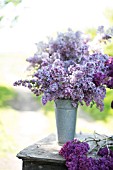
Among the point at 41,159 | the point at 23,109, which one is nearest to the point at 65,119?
the point at 41,159

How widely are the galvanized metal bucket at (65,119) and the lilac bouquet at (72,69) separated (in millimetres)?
28

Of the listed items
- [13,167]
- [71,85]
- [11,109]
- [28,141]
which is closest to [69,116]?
[71,85]

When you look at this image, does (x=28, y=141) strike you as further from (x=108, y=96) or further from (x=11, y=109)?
(x=108, y=96)

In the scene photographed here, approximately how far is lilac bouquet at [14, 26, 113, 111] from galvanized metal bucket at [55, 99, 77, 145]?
3 cm

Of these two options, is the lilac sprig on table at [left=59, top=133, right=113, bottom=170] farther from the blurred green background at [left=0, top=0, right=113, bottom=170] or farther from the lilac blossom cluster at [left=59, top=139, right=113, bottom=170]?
the blurred green background at [left=0, top=0, right=113, bottom=170]

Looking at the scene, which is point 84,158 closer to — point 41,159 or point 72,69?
point 41,159

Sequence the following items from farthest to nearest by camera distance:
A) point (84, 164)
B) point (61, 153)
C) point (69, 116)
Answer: point (69, 116) < point (61, 153) < point (84, 164)

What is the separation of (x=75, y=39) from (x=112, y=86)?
0.24m

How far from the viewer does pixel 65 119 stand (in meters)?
1.47

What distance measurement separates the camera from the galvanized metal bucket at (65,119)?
146cm

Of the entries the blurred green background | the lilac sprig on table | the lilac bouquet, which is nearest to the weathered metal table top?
the lilac sprig on table

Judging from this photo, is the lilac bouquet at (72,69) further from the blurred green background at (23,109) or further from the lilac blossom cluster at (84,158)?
the blurred green background at (23,109)

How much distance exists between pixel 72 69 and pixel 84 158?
0.34 m

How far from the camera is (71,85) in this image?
1389 mm
